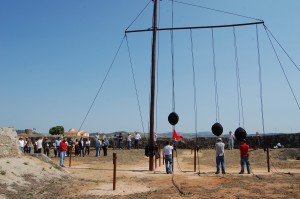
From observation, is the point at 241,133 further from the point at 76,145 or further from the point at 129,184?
the point at 76,145

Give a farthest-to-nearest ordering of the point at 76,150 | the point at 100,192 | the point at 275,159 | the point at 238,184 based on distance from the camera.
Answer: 1. the point at 76,150
2. the point at 275,159
3. the point at 238,184
4. the point at 100,192

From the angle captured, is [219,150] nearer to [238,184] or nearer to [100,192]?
[238,184]

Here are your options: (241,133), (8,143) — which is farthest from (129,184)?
(241,133)

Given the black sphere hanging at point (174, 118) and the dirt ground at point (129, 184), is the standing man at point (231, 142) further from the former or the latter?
the dirt ground at point (129, 184)

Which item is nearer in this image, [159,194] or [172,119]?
[159,194]

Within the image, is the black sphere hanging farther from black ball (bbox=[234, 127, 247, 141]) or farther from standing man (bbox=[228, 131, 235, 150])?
standing man (bbox=[228, 131, 235, 150])

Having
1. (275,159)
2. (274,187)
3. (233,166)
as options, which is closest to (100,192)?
(274,187)

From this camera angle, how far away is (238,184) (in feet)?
38.8

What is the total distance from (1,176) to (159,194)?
17.9 ft

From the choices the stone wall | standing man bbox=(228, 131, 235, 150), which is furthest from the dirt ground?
standing man bbox=(228, 131, 235, 150)

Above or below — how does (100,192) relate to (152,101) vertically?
below

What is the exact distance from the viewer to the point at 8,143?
A: 45.0ft

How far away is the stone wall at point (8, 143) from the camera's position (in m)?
13.3

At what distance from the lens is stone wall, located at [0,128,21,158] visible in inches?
523
